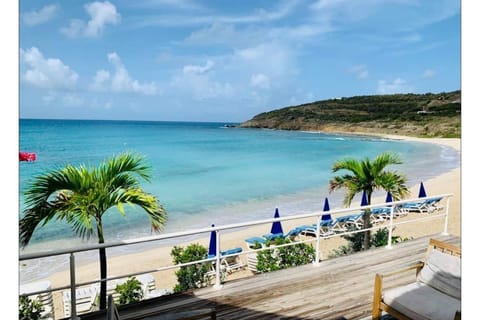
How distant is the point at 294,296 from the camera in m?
3.66

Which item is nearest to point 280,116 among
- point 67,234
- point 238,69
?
point 238,69

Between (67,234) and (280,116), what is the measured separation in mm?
81515

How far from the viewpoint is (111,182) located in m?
3.85

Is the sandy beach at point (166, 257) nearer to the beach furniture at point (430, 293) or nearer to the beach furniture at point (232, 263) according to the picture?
the beach furniture at point (232, 263)

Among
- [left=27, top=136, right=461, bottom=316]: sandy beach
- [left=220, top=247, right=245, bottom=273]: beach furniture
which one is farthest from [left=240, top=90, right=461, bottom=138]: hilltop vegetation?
[left=220, top=247, right=245, bottom=273]: beach furniture

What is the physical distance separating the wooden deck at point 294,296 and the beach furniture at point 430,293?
0.40 m

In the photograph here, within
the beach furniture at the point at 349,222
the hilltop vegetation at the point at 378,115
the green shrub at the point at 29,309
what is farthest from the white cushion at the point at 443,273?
the hilltop vegetation at the point at 378,115

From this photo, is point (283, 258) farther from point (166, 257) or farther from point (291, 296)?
point (166, 257)

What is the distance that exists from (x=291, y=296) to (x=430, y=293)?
4.20 feet

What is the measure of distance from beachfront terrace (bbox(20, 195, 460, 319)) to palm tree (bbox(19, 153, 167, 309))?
812mm

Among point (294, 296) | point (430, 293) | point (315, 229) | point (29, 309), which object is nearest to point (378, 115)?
point (315, 229)

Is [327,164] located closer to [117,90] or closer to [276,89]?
[276,89]

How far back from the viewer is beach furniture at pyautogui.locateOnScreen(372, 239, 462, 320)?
282 cm

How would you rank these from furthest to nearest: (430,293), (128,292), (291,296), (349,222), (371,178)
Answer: (349,222), (371,178), (128,292), (291,296), (430,293)
